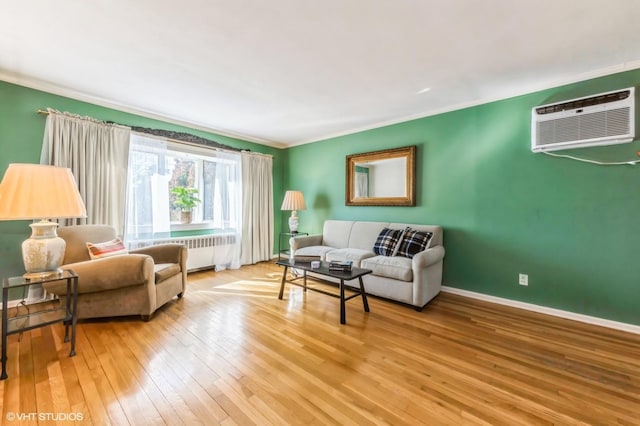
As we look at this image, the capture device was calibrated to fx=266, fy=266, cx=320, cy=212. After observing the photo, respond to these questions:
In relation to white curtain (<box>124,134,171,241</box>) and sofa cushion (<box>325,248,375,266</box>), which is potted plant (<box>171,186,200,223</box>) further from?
sofa cushion (<box>325,248,375,266</box>)

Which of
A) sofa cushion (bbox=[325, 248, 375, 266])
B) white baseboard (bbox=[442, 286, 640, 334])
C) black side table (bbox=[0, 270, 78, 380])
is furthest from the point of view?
sofa cushion (bbox=[325, 248, 375, 266])

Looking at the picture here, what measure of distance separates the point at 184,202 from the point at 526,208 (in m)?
4.51

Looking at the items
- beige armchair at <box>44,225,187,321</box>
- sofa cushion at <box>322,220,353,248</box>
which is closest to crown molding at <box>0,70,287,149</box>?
beige armchair at <box>44,225,187,321</box>

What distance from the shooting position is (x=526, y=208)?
2.86 metres

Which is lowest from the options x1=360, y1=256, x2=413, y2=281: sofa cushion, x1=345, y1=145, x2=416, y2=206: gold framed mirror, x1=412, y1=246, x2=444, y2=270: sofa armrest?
x1=360, y1=256, x2=413, y2=281: sofa cushion

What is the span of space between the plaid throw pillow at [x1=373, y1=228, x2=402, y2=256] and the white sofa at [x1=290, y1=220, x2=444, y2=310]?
11cm

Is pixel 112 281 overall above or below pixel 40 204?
below

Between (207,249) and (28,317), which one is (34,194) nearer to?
(28,317)

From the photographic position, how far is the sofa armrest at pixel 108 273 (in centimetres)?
222

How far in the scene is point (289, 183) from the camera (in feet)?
17.9

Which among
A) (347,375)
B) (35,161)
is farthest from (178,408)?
(35,161)

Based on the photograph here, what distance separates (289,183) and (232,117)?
1895 millimetres

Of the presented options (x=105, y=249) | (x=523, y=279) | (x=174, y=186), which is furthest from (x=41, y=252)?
(x=523, y=279)

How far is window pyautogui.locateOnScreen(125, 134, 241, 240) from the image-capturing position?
3.52 m
